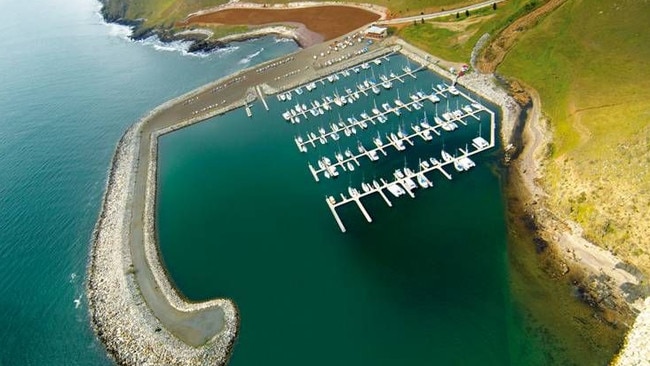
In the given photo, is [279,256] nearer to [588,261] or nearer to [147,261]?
[147,261]

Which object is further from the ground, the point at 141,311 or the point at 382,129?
the point at 382,129

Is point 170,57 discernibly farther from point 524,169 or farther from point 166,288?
point 524,169

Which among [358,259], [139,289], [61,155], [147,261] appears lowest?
A: [358,259]

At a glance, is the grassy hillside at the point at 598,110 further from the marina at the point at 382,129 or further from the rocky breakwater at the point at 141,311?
the rocky breakwater at the point at 141,311

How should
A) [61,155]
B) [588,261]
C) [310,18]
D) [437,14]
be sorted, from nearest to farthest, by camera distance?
[588,261] → [61,155] → [437,14] → [310,18]

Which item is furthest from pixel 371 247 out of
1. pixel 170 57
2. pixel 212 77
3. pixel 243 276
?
pixel 170 57

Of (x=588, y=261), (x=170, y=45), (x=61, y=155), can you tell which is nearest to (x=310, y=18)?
(x=170, y=45)

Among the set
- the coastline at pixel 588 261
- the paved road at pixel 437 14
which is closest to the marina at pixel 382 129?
the coastline at pixel 588 261
